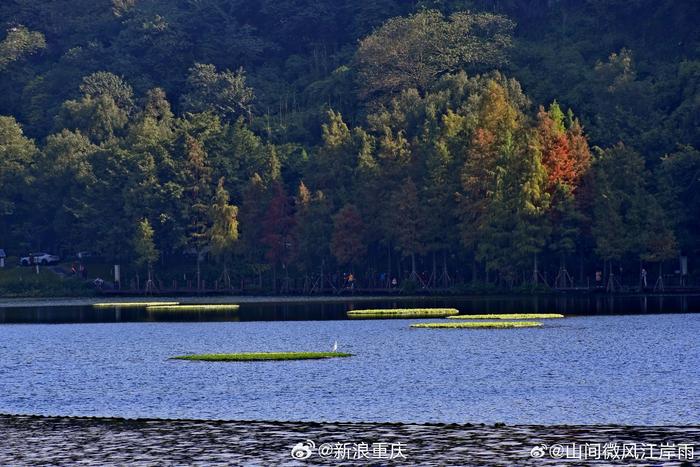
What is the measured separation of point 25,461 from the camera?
4006 cm

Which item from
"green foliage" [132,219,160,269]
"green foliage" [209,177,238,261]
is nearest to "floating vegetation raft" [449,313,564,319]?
"green foliage" [209,177,238,261]

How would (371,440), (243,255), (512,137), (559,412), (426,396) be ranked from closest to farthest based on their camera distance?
(371,440)
(559,412)
(426,396)
(512,137)
(243,255)

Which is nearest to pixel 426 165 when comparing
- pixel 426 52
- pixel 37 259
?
pixel 426 52

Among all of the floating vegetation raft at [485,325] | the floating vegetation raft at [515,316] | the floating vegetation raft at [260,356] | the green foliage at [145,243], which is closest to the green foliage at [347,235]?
the green foliage at [145,243]

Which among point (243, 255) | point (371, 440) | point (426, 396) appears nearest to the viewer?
point (371, 440)

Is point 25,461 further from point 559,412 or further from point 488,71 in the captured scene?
point 488,71

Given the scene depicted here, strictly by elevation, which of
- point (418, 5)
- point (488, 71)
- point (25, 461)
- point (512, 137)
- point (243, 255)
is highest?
point (418, 5)

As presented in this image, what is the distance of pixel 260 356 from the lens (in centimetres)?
7462

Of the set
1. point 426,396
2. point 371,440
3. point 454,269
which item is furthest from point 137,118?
point 371,440

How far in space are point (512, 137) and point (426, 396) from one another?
9753 cm

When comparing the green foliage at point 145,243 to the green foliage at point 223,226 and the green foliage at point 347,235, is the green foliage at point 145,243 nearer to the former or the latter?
the green foliage at point 223,226

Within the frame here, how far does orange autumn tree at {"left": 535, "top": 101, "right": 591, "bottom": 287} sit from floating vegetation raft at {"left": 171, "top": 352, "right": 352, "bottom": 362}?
2808 inches

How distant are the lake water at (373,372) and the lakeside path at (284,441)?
3930 mm

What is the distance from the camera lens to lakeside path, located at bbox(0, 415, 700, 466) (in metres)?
39.2
